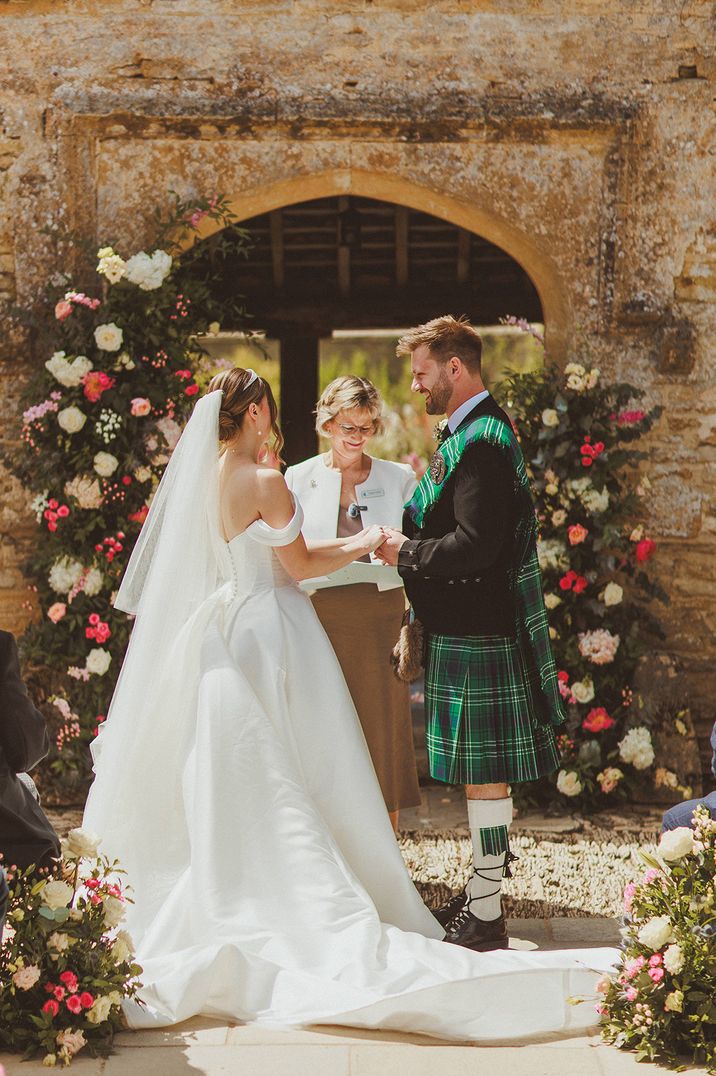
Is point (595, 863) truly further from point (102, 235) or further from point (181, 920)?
point (102, 235)

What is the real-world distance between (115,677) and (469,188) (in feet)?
10.5

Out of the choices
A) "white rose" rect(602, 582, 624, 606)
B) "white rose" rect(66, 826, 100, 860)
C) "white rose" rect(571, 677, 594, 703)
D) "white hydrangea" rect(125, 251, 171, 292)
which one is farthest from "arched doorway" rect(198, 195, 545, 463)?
"white rose" rect(66, 826, 100, 860)

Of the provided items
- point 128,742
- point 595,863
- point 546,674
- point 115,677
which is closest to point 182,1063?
point 128,742

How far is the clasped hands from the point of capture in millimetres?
4379

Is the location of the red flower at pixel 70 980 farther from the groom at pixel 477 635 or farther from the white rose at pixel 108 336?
the white rose at pixel 108 336

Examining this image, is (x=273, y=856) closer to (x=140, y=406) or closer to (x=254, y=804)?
(x=254, y=804)

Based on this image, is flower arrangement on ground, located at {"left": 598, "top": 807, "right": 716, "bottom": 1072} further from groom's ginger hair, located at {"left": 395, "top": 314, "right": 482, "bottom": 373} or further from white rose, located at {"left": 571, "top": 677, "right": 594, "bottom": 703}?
white rose, located at {"left": 571, "top": 677, "right": 594, "bottom": 703}

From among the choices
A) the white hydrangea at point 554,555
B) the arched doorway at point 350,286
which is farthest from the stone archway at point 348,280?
the white hydrangea at point 554,555

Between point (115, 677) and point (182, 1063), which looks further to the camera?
point (115, 677)

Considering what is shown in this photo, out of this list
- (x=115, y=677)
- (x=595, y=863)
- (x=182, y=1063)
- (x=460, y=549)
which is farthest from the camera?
(x=115, y=677)

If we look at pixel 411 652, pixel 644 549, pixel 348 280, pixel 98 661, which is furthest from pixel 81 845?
pixel 348 280

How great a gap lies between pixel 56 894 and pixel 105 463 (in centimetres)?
307

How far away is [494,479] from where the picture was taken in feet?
13.6

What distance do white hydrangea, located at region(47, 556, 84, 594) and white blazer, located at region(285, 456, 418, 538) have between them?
1.57 meters
